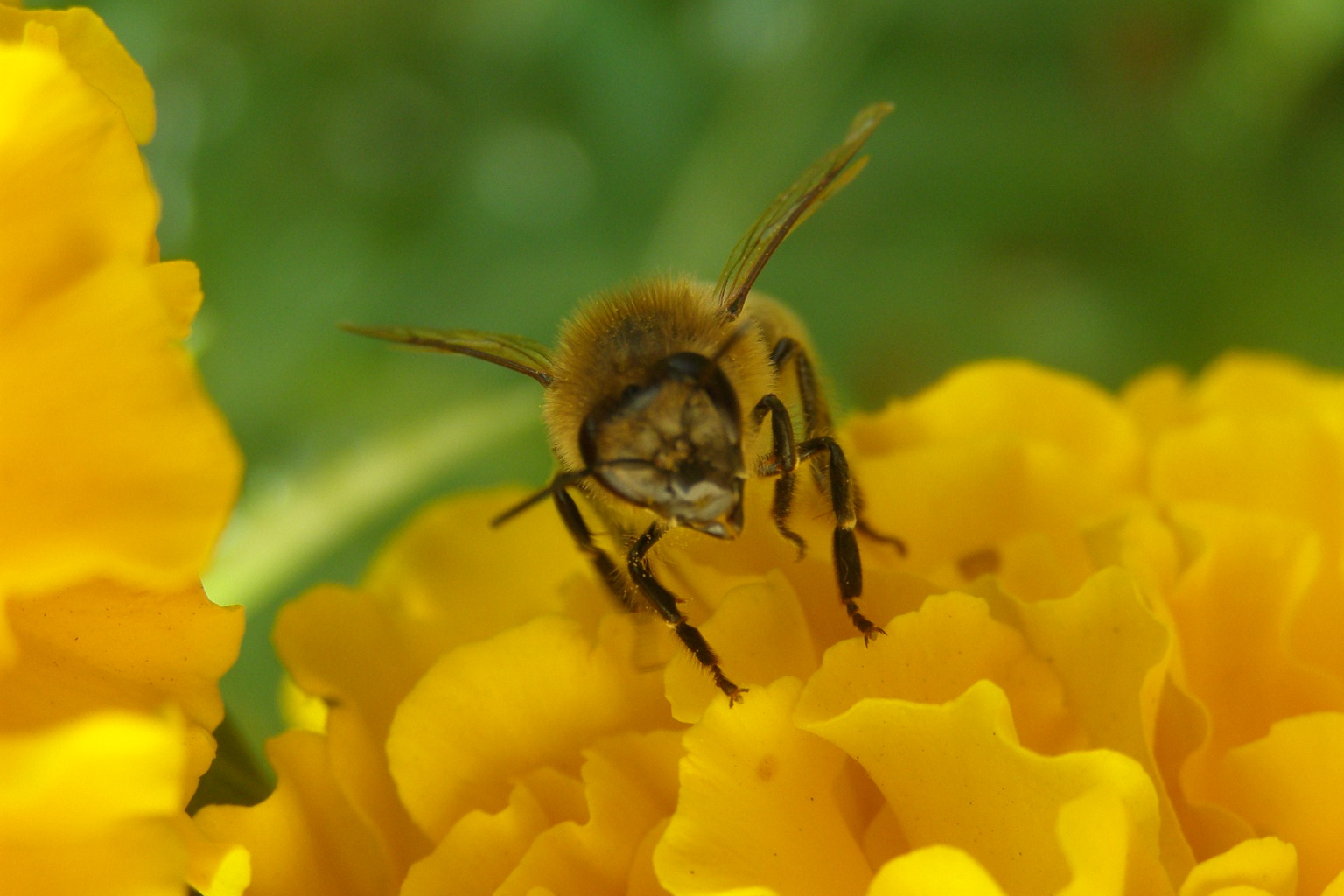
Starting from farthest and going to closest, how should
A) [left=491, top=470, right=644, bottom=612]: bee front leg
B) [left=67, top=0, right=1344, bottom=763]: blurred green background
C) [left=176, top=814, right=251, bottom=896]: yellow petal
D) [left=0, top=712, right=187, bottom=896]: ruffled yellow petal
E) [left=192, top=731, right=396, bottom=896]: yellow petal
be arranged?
[left=67, top=0, right=1344, bottom=763]: blurred green background < [left=491, top=470, right=644, bottom=612]: bee front leg < [left=192, top=731, right=396, bottom=896]: yellow petal < [left=176, top=814, right=251, bottom=896]: yellow petal < [left=0, top=712, right=187, bottom=896]: ruffled yellow petal

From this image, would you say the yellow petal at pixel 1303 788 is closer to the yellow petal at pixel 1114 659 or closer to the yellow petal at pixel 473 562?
the yellow petal at pixel 1114 659

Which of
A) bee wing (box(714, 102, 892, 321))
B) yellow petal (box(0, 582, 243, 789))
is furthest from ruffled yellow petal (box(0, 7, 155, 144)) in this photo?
bee wing (box(714, 102, 892, 321))

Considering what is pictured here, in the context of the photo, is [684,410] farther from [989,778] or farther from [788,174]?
[788,174]

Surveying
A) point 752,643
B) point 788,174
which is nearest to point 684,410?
point 752,643

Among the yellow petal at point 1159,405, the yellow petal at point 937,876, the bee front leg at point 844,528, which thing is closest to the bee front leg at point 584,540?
the bee front leg at point 844,528

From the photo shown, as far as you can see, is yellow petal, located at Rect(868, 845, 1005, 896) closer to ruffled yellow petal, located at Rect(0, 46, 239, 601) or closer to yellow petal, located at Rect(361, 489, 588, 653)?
ruffled yellow petal, located at Rect(0, 46, 239, 601)

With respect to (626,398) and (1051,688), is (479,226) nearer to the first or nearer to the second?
(626,398)
